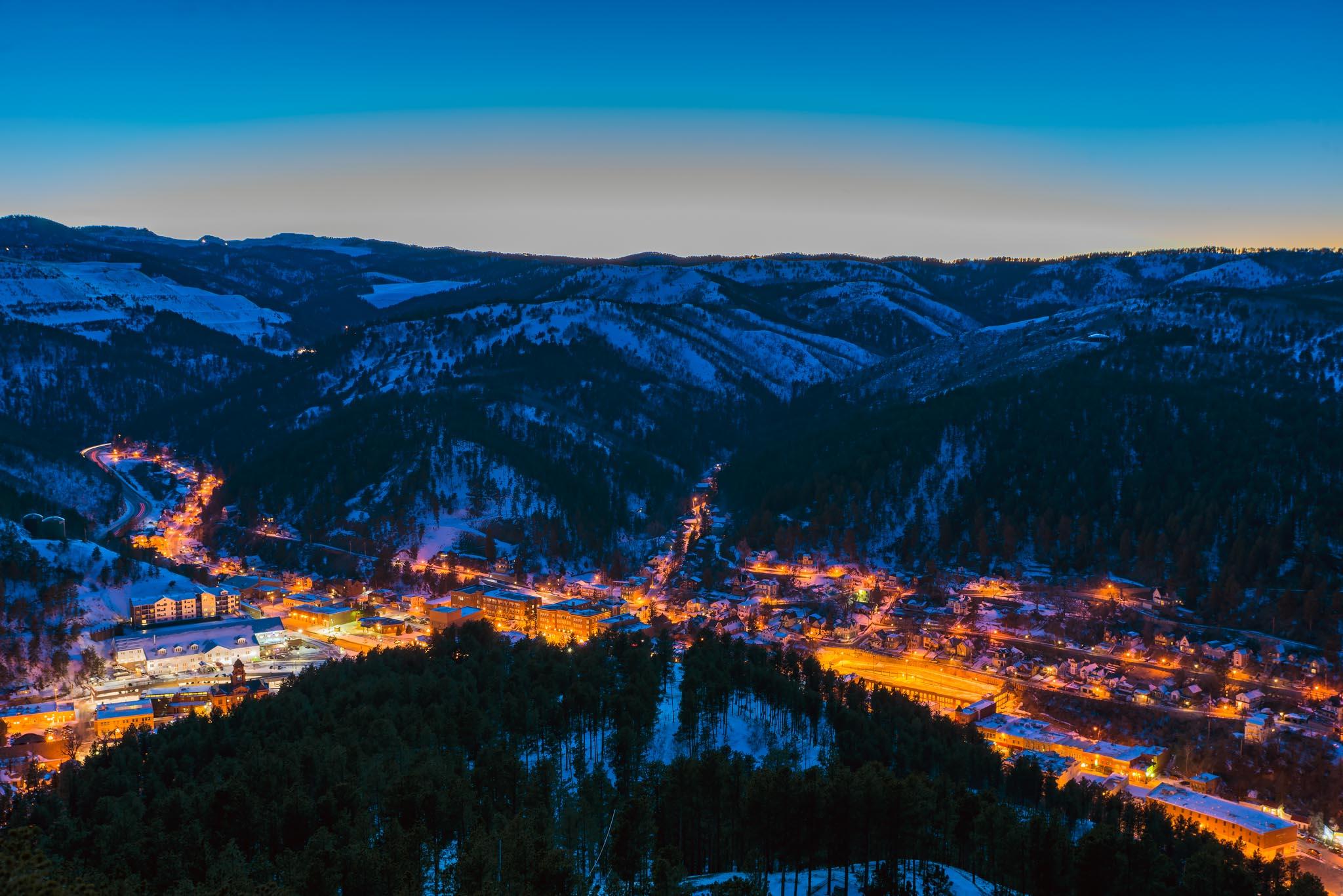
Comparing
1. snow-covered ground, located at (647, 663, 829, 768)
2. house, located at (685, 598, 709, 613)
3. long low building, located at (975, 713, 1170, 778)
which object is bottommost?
house, located at (685, 598, 709, 613)

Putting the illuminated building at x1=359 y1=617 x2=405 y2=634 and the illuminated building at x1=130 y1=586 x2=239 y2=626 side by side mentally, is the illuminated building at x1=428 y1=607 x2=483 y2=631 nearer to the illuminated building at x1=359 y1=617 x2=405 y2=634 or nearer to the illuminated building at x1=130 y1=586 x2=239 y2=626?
the illuminated building at x1=359 y1=617 x2=405 y2=634

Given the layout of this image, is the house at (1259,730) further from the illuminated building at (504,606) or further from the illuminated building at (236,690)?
the illuminated building at (236,690)

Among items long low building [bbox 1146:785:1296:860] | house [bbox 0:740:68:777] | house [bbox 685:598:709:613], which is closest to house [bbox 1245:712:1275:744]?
long low building [bbox 1146:785:1296:860]

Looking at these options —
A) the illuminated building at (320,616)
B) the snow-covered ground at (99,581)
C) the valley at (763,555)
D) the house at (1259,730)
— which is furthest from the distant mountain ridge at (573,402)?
the house at (1259,730)

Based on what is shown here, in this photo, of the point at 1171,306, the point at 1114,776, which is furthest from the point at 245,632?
the point at 1171,306

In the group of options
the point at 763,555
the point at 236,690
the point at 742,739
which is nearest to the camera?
the point at 742,739

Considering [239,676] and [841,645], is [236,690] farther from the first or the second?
[841,645]

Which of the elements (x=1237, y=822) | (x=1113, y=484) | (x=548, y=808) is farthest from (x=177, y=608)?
(x=1113, y=484)
